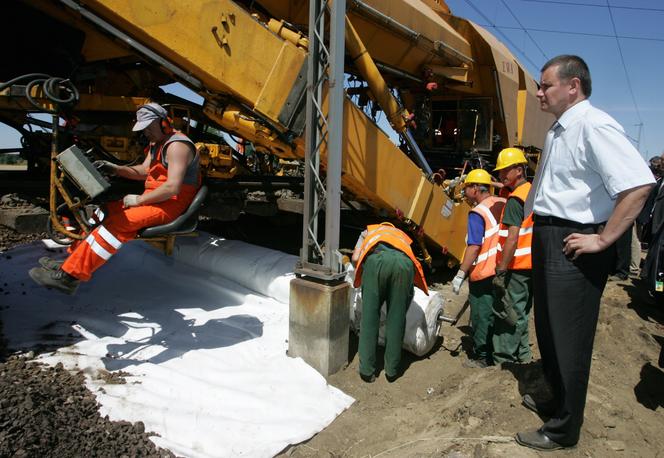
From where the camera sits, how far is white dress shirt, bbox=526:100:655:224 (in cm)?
196

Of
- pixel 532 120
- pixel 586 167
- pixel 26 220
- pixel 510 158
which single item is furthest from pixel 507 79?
pixel 26 220

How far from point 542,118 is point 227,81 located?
684 cm

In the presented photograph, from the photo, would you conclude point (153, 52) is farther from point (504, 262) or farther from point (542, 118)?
point (542, 118)

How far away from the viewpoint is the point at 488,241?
3.95m

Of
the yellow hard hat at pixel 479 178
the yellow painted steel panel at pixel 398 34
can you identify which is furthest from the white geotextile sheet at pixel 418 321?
the yellow painted steel panel at pixel 398 34

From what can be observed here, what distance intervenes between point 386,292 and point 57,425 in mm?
2257

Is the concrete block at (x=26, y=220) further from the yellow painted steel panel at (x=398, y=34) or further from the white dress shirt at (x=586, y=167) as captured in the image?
the white dress shirt at (x=586, y=167)

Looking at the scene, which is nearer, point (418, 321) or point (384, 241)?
point (384, 241)

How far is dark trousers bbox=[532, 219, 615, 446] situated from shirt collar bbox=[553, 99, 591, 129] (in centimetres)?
46

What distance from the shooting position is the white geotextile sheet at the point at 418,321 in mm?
3949

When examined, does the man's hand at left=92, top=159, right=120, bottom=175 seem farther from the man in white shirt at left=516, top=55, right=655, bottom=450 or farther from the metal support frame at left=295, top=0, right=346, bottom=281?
the man in white shirt at left=516, top=55, right=655, bottom=450

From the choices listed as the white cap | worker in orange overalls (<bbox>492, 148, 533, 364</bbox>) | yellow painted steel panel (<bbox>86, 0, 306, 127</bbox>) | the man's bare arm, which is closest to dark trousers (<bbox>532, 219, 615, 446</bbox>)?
the man's bare arm

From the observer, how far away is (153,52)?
11.3ft

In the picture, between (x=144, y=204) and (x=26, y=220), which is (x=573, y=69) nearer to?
(x=144, y=204)
